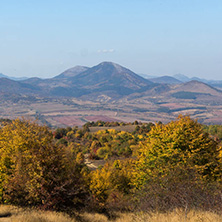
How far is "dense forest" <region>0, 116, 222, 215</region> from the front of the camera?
14244 millimetres

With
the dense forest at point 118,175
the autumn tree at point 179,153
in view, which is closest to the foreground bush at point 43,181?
the dense forest at point 118,175

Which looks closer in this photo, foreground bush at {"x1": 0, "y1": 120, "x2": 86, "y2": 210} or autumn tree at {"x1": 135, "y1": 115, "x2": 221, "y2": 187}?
foreground bush at {"x1": 0, "y1": 120, "x2": 86, "y2": 210}

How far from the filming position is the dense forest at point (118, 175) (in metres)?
14.2

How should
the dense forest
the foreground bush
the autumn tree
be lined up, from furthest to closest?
1. the autumn tree
2. the foreground bush
3. the dense forest

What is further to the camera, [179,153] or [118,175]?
[118,175]

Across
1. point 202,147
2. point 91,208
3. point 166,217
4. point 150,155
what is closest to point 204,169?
point 202,147

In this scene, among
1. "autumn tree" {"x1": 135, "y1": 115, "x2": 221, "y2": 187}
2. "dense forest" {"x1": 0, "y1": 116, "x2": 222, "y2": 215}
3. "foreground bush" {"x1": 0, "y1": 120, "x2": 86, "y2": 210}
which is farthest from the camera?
"autumn tree" {"x1": 135, "y1": 115, "x2": 221, "y2": 187}

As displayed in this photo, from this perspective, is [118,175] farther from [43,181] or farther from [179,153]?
[43,181]

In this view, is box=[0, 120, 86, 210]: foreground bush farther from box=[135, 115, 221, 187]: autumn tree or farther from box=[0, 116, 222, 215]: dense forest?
box=[135, 115, 221, 187]: autumn tree

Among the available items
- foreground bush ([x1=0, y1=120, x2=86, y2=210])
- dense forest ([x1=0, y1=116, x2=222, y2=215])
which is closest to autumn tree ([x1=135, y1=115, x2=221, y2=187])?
dense forest ([x1=0, y1=116, x2=222, y2=215])

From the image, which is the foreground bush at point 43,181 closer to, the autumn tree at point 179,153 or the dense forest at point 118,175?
the dense forest at point 118,175

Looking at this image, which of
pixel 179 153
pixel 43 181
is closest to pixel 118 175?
pixel 179 153

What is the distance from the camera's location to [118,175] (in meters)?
30.0

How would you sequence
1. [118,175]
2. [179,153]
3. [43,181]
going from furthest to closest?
[118,175]
[179,153]
[43,181]
